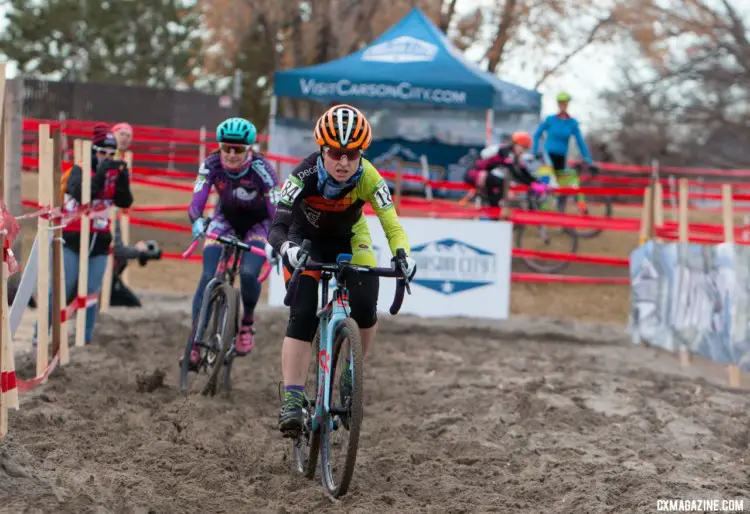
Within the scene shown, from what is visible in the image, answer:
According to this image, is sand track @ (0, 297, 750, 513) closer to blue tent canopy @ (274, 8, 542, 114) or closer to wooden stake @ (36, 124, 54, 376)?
wooden stake @ (36, 124, 54, 376)

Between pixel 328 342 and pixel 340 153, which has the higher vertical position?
pixel 340 153

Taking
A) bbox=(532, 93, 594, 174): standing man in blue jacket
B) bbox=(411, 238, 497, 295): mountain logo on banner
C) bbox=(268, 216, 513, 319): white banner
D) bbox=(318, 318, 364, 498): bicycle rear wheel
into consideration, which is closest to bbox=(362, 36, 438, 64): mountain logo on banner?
bbox=(532, 93, 594, 174): standing man in blue jacket

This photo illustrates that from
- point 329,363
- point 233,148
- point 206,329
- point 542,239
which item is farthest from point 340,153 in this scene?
point 542,239

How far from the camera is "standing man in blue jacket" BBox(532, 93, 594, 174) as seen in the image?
15.9 meters

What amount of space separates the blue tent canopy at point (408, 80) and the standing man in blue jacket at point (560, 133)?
1.77m

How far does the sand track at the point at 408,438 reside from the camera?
538 cm

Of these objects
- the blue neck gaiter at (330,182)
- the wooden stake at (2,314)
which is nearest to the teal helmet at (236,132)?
the blue neck gaiter at (330,182)

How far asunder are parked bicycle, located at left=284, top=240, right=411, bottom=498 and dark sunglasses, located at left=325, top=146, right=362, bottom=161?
531 mm

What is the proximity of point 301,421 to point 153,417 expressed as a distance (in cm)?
166

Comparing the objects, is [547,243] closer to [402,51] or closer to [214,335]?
[402,51]

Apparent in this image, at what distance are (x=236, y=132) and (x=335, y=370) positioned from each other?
2.77m

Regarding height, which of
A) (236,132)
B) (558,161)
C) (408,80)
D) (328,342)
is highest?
(408,80)

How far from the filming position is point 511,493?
570 centimetres

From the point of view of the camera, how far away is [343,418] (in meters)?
5.50
